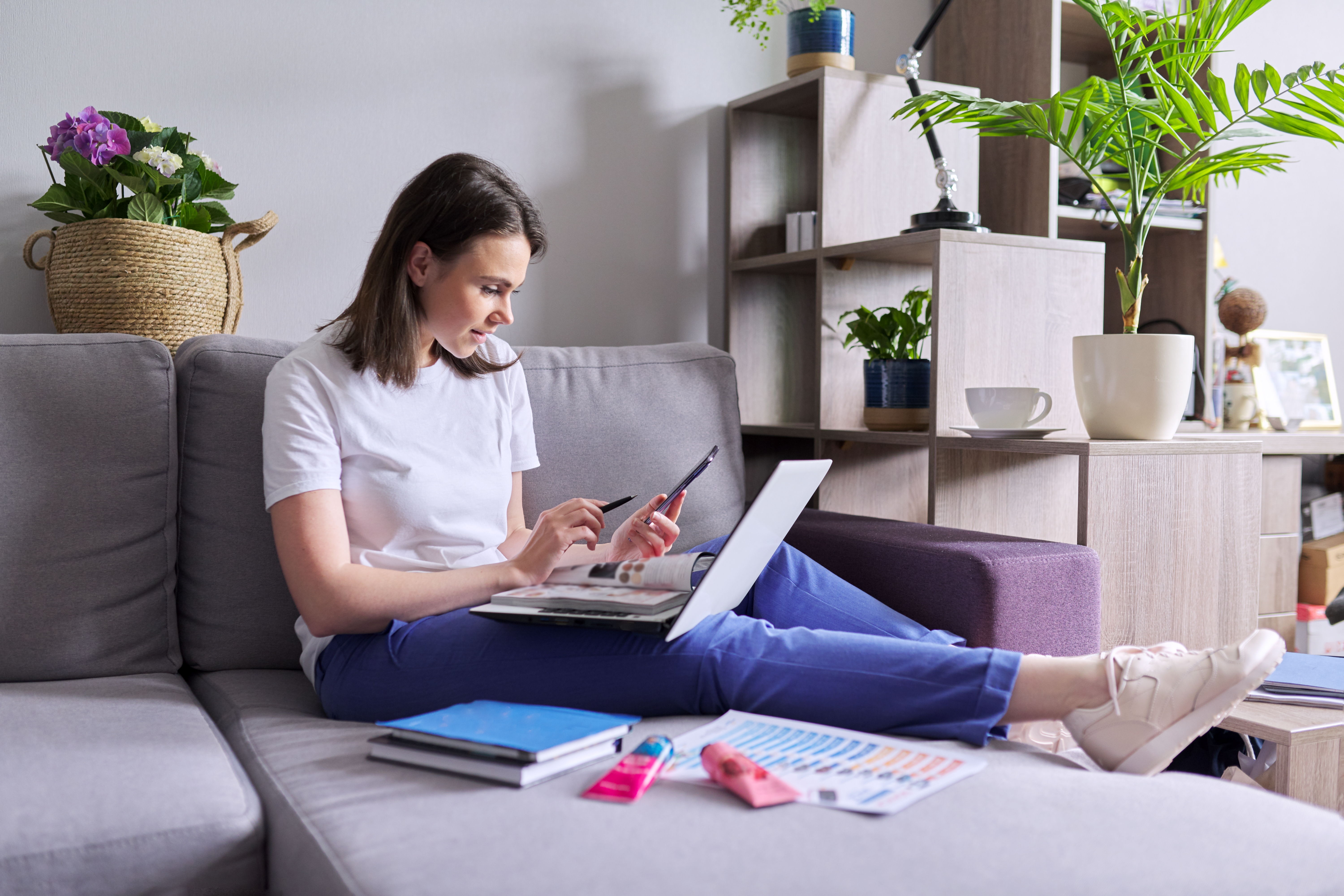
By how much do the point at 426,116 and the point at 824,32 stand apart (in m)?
0.82

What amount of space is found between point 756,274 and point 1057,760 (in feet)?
4.83

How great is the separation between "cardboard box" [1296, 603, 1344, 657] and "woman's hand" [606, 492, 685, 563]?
5.79 feet

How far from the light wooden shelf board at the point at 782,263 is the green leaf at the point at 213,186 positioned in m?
1.02

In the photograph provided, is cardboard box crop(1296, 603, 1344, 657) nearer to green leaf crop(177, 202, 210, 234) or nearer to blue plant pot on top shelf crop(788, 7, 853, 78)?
blue plant pot on top shelf crop(788, 7, 853, 78)

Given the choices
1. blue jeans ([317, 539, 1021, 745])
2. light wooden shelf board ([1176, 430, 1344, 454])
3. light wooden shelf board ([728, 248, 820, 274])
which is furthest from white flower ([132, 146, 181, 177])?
light wooden shelf board ([1176, 430, 1344, 454])

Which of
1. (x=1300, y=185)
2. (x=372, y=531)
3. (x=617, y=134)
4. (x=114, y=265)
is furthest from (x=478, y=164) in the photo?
(x=1300, y=185)

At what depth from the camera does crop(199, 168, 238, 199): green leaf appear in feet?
5.58

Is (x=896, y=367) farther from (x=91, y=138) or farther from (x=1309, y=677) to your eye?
(x=91, y=138)

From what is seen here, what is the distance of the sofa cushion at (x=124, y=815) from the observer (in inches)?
36.6

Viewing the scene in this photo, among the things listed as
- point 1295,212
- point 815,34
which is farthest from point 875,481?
point 1295,212

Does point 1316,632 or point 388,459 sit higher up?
point 388,459

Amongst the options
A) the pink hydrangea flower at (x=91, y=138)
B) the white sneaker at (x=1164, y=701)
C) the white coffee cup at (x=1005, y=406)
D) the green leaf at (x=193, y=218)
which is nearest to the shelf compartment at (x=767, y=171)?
the white coffee cup at (x=1005, y=406)

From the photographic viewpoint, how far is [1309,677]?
52.8 inches

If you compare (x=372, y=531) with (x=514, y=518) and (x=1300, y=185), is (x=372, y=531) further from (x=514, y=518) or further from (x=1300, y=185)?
(x=1300, y=185)
